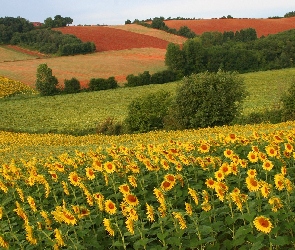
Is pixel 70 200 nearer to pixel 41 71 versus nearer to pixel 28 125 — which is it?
pixel 28 125

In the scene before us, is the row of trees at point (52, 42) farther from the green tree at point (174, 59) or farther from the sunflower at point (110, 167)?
the sunflower at point (110, 167)

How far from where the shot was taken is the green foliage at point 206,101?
1451 inches

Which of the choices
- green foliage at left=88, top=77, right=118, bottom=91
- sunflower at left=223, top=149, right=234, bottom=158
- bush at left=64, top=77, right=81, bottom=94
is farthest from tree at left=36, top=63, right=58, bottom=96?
sunflower at left=223, top=149, right=234, bottom=158

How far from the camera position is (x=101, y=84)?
3007 inches

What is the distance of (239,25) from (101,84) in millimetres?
56910

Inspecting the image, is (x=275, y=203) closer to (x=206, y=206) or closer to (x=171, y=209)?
(x=206, y=206)

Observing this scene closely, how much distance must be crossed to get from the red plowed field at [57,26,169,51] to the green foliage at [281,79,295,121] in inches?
2880

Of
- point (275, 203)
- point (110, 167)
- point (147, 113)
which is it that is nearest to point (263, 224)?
point (275, 203)

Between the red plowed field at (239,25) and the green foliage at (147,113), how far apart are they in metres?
81.1

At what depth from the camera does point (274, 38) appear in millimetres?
101375

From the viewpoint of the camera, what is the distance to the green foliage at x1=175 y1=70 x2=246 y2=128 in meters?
36.8

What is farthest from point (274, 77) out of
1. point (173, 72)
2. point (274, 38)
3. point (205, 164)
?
point (205, 164)

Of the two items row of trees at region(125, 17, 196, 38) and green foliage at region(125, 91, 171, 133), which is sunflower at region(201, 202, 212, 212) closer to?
green foliage at region(125, 91, 171, 133)

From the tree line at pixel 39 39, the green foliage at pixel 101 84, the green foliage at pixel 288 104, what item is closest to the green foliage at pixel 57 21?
the tree line at pixel 39 39
